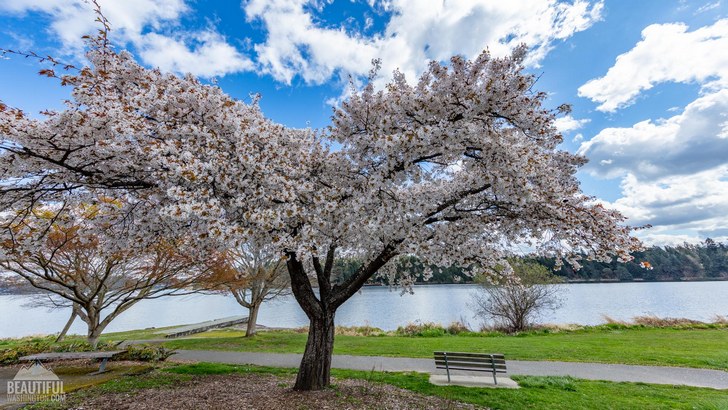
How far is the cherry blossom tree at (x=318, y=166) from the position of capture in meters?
4.99

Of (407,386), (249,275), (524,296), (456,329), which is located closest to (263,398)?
(407,386)

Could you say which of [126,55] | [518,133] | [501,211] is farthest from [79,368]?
[518,133]

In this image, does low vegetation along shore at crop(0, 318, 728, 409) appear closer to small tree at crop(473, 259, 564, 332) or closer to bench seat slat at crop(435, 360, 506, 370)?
bench seat slat at crop(435, 360, 506, 370)

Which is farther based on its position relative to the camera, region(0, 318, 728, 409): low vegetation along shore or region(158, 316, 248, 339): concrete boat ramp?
region(158, 316, 248, 339): concrete boat ramp

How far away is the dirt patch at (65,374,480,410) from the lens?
5777 mm

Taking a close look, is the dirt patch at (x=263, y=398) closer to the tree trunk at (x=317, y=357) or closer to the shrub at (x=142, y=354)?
the tree trunk at (x=317, y=357)

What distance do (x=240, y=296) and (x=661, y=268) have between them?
10196 centimetres

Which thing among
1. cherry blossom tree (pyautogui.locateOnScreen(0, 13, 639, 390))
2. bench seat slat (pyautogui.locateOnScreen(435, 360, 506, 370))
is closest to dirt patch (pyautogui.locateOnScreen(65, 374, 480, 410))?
cherry blossom tree (pyautogui.locateOnScreen(0, 13, 639, 390))

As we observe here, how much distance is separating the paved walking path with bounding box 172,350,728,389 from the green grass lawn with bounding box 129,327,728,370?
74 centimetres

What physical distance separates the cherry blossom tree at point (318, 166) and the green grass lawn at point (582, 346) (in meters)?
6.66

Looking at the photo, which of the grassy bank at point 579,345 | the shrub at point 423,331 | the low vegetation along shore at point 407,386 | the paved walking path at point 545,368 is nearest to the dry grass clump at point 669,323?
the grassy bank at point 579,345

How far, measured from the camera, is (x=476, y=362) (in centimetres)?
811

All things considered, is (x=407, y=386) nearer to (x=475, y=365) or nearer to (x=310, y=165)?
(x=475, y=365)

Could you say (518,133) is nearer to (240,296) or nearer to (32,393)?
(32,393)
